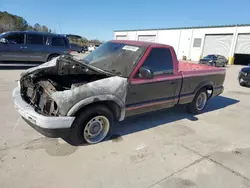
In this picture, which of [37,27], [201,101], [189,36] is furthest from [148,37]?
[201,101]

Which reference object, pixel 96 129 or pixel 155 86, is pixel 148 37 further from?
pixel 96 129

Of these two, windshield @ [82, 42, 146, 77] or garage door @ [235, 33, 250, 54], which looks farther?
garage door @ [235, 33, 250, 54]

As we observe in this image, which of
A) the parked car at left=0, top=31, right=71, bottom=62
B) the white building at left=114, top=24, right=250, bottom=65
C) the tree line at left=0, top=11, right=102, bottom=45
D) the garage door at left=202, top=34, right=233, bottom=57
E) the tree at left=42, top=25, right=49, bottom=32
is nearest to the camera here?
the parked car at left=0, top=31, right=71, bottom=62

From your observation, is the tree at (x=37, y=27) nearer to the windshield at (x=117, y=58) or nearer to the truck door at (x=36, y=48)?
the truck door at (x=36, y=48)

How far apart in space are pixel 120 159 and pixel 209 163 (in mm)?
1457

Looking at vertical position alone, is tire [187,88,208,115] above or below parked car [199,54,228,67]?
below

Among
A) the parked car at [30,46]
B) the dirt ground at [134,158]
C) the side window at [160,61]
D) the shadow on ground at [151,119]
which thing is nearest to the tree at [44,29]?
the parked car at [30,46]

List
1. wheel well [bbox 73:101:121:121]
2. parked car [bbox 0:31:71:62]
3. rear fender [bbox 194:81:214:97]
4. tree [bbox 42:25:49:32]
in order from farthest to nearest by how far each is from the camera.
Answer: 1. tree [bbox 42:25:49:32]
2. parked car [bbox 0:31:71:62]
3. rear fender [bbox 194:81:214:97]
4. wheel well [bbox 73:101:121:121]

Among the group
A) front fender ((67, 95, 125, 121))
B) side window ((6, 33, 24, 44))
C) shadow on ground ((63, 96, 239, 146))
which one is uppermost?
side window ((6, 33, 24, 44))

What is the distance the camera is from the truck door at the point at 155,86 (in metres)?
4.02

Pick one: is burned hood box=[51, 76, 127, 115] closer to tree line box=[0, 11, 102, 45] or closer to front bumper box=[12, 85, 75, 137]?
front bumper box=[12, 85, 75, 137]

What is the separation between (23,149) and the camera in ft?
11.2

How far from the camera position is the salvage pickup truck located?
3.22 meters

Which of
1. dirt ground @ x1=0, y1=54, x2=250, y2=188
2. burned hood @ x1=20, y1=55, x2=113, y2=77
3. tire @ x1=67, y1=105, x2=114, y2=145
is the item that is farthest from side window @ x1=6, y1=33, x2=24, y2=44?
tire @ x1=67, y1=105, x2=114, y2=145
